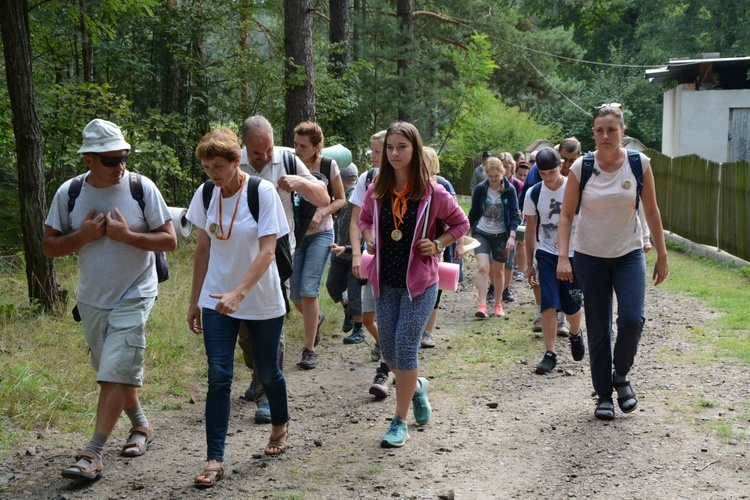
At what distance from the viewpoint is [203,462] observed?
18.2ft

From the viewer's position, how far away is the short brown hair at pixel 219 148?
497 centimetres

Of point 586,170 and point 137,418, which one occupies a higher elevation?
point 586,170

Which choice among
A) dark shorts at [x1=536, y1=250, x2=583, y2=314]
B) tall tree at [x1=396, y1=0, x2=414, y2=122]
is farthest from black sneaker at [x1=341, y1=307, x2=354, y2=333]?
tall tree at [x1=396, y1=0, x2=414, y2=122]

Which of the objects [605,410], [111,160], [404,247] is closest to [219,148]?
[111,160]

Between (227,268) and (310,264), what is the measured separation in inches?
111

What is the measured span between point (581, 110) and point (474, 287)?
35.2m

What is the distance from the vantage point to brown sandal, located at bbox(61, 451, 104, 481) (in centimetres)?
498

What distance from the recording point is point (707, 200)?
57.6 ft

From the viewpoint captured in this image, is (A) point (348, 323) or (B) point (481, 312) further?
(B) point (481, 312)

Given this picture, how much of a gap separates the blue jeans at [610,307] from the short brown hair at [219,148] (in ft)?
8.31

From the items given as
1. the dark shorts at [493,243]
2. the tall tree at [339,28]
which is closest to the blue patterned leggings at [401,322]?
the dark shorts at [493,243]

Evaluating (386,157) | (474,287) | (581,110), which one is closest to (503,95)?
(581,110)

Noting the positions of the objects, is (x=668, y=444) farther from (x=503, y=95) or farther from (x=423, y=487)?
(x=503, y=95)

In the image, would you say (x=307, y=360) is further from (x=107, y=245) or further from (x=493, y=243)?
(x=493, y=243)
